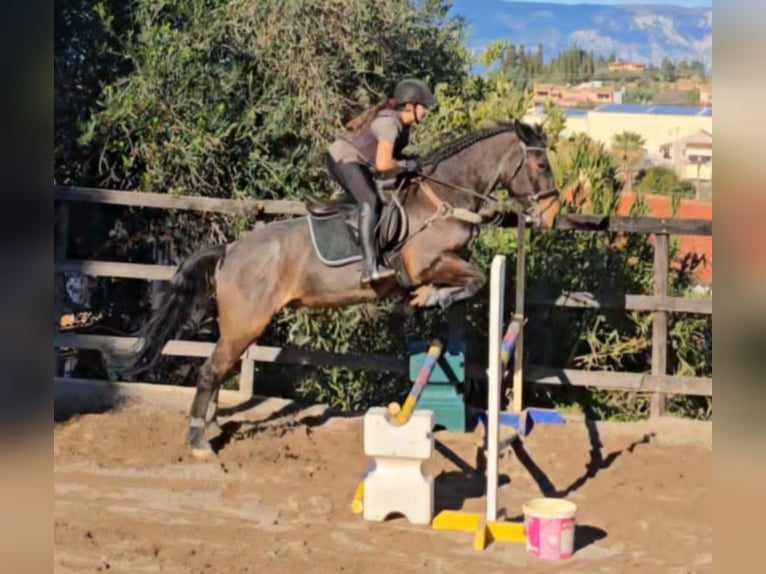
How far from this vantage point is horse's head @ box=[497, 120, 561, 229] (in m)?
6.16

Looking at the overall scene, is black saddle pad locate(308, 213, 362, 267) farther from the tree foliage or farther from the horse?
the tree foliage

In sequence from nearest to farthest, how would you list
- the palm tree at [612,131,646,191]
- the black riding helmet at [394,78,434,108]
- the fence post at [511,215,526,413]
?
the black riding helmet at [394,78,434,108] < the fence post at [511,215,526,413] < the palm tree at [612,131,646,191]

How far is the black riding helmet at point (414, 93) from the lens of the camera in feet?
18.7

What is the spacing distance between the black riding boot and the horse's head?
0.92 meters

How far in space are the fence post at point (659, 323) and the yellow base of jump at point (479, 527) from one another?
2274mm

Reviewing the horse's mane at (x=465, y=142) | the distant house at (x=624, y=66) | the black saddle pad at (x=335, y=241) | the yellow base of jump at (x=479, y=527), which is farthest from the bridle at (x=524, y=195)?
the distant house at (x=624, y=66)

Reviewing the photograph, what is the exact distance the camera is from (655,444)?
6406 mm

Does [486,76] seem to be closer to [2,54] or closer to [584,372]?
[584,372]

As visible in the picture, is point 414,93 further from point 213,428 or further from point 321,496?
point 213,428

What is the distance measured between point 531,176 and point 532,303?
124cm

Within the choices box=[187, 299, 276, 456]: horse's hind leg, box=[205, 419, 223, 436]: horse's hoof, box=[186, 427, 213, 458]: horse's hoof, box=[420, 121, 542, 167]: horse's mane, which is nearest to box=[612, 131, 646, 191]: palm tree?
box=[420, 121, 542, 167]: horse's mane

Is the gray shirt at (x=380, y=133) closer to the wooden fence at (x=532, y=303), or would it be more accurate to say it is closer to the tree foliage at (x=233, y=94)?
the wooden fence at (x=532, y=303)

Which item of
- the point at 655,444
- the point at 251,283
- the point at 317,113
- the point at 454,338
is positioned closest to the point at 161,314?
the point at 251,283

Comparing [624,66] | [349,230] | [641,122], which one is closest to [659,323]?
[349,230]
